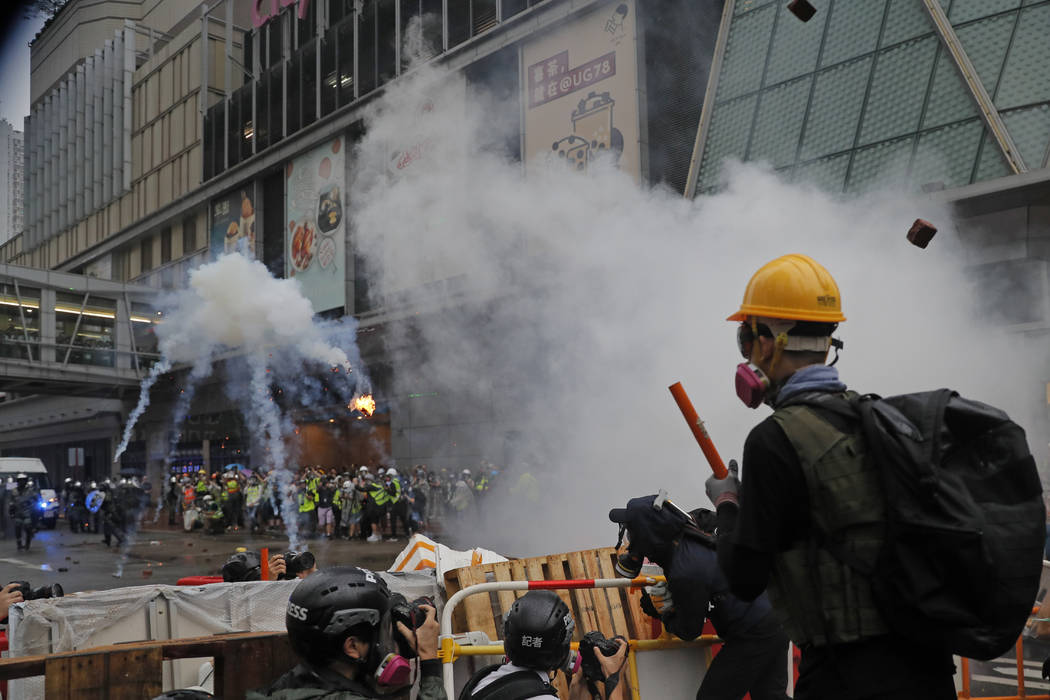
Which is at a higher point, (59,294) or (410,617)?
(59,294)

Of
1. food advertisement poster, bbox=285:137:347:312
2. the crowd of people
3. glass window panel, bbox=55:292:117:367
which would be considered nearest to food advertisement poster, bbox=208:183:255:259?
food advertisement poster, bbox=285:137:347:312

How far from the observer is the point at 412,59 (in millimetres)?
23875

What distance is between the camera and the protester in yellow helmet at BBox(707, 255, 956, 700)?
157 cm

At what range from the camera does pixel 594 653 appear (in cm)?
288

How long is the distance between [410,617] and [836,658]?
1148 millimetres

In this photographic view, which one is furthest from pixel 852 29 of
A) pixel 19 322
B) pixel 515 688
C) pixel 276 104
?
pixel 19 322

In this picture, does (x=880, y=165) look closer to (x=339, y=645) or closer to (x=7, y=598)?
(x=7, y=598)

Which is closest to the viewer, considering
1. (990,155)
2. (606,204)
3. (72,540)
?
(990,155)

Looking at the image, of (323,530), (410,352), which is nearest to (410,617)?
(323,530)

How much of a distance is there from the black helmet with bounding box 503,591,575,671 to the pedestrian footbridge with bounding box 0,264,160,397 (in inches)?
1107

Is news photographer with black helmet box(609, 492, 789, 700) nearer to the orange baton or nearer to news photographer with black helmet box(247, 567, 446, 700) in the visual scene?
the orange baton

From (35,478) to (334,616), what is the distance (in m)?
26.0

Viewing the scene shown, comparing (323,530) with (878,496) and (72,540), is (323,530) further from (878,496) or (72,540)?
(878,496)

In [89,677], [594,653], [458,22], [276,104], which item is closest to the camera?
[89,677]
